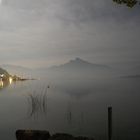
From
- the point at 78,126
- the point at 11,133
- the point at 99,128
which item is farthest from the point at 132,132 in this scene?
the point at 11,133

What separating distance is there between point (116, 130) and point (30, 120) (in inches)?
536

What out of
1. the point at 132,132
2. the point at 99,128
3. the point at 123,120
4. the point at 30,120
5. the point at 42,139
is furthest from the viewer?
the point at 30,120

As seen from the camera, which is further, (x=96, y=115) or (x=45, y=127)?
(x=96, y=115)

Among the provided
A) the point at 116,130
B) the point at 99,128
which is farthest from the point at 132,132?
the point at 99,128

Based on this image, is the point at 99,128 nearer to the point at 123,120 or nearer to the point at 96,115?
the point at 123,120

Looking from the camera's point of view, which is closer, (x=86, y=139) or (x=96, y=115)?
(x=86, y=139)

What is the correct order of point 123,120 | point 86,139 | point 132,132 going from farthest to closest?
point 123,120
point 132,132
point 86,139

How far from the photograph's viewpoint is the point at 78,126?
30.2 metres

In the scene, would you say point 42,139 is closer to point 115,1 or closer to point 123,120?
point 115,1

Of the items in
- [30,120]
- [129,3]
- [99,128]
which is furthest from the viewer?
[30,120]

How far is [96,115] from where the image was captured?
126 ft

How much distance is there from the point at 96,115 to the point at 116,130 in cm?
1127

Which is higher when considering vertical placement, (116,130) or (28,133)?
(28,133)

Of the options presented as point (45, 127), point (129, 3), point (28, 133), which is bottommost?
point (45, 127)
